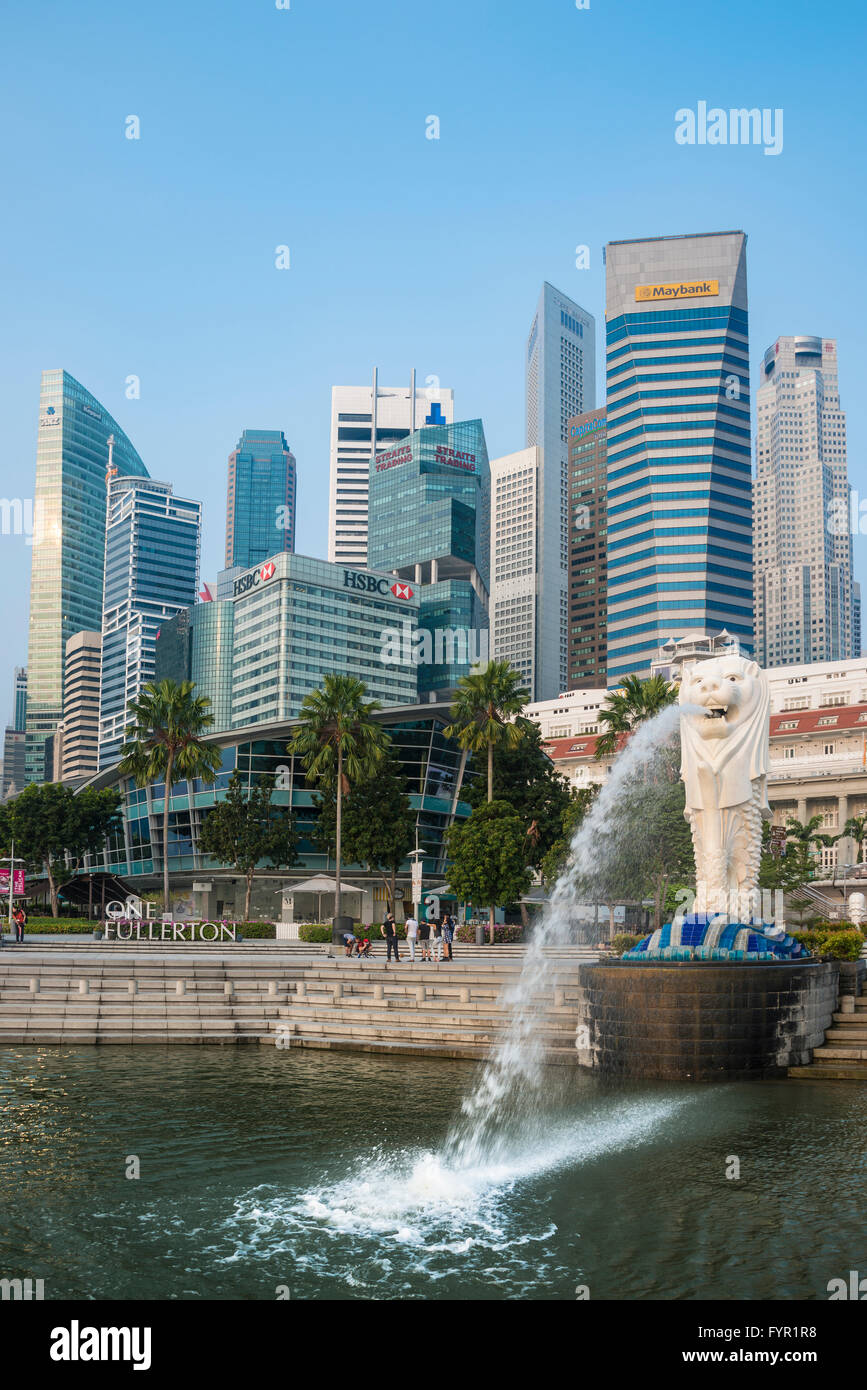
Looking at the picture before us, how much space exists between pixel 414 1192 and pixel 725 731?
15.4 meters

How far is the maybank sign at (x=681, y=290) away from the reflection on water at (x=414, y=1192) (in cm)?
19233

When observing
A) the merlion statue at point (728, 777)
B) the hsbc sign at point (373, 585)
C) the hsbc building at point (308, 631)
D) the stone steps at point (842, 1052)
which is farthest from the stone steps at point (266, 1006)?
the hsbc sign at point (373, 585)

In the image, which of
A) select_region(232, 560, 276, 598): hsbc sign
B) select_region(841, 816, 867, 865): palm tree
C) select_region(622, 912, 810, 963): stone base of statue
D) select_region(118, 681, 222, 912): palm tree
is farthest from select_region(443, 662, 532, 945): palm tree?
select_region(232, 560, 276, 598): hsbc sign

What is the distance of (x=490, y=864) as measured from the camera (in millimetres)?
56875

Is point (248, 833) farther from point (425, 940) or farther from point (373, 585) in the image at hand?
point (373, 585)

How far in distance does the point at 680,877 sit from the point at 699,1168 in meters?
38.4

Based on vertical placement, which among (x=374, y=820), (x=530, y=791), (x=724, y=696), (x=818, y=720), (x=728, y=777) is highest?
(x=818, y=720)

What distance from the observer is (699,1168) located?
15.9 metres

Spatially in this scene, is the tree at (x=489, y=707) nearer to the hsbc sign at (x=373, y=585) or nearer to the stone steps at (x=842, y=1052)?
the stone steps at (x=842, y=1052)

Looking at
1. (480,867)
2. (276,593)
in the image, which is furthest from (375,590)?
(480,867)

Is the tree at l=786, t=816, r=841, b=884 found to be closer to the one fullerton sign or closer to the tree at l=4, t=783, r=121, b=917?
the one fullerton sign

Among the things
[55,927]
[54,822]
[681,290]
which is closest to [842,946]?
[55,927]

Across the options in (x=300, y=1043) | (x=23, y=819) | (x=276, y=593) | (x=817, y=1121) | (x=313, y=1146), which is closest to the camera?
(x=313, y=1146)
